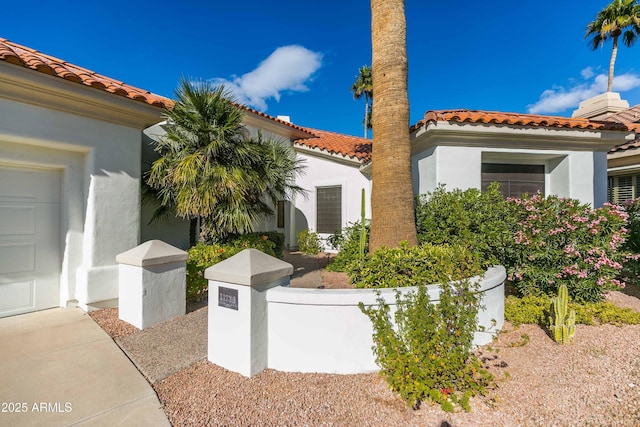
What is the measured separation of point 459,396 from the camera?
2.99m

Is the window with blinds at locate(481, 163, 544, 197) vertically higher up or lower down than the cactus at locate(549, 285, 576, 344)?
higher up

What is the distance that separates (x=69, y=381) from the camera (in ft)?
10.1

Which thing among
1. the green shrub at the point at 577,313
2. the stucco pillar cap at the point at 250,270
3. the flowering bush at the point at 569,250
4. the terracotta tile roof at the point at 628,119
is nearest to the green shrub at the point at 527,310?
the green shrub at the point at 577,313

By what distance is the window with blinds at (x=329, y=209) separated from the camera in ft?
38.3

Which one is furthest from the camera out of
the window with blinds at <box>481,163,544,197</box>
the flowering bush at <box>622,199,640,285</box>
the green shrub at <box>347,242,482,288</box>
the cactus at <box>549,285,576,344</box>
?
the window with blinds at <box>481,163,544,197</box>

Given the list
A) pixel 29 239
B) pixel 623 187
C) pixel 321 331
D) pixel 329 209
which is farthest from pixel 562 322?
pixel 623 187

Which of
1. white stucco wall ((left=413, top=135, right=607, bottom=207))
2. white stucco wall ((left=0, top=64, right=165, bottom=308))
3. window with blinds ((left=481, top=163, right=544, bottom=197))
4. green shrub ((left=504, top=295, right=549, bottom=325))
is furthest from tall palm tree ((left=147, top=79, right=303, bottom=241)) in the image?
window with blinds ((left=481, top=163, right=544, bottom=197))

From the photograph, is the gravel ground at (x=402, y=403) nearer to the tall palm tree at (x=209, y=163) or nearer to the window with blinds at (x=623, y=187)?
the tall palm tree at (x=209, y=163)

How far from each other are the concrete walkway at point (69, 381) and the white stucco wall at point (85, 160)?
3.77ft

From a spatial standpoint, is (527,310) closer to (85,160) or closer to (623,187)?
(85,160)

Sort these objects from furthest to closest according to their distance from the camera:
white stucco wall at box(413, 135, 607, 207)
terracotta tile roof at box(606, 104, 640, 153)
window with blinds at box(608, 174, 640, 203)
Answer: window with blinds at box(608, 174, 640, 203) < terracotta tile roof at box(606, 104, 640, 153) < white stucco wall at box(413, 135, 607, 207)

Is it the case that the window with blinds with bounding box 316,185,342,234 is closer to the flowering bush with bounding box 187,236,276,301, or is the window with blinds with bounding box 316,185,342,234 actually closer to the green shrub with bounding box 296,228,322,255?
the green shrub with bounding box 296,228,322,255

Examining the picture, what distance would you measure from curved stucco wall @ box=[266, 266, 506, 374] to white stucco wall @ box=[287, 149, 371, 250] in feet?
23.0

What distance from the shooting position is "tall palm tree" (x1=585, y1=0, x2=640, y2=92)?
60.0 feet
